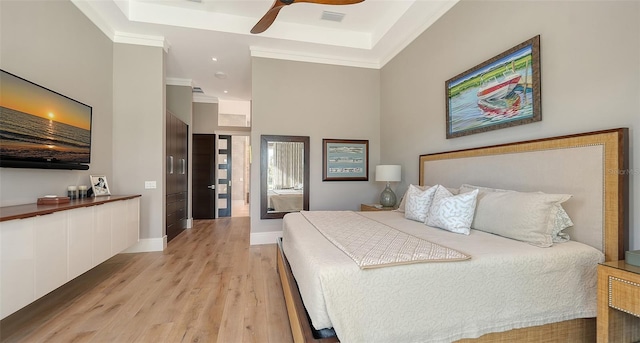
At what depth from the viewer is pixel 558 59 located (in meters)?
1.97

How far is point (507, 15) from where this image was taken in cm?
234

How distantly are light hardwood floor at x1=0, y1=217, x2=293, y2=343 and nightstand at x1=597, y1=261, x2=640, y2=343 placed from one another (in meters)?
1.80

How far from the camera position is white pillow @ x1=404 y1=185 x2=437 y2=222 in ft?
8.17

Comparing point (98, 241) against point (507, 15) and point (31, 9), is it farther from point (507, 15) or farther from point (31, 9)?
point (507, 15)

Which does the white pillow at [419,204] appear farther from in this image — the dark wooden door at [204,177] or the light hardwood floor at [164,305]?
the dark wooden door at [204,177]

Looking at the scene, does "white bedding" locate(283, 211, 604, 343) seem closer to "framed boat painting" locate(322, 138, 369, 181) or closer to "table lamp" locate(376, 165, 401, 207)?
"table lamp" locate(376, 165, 401, 207)

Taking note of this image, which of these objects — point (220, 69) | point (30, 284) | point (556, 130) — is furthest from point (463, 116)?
point (220, 69)

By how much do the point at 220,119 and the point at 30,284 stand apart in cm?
611

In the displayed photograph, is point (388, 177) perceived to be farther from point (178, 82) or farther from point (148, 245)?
point (178, 82)

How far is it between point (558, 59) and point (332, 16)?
2.77 meters

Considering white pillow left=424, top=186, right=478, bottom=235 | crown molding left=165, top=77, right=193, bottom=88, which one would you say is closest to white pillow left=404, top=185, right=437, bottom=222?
white pillow left=424, top=186, right=478, bottom=235

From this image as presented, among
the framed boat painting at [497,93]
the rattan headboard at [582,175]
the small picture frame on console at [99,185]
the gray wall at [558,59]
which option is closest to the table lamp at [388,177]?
the gray wall at [558,59]

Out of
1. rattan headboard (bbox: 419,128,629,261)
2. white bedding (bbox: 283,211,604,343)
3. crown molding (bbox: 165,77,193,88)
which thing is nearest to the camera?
white bedding (bbox: 283,211,604,343)

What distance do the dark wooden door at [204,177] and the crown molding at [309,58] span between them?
3.10 meters
